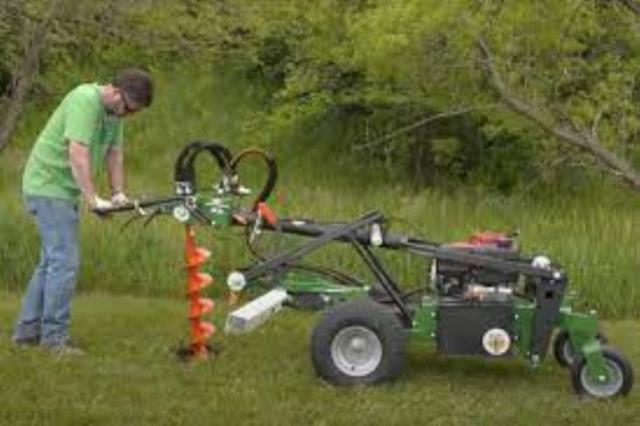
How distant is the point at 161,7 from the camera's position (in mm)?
11602

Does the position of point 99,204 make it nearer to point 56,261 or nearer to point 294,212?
point 56,261

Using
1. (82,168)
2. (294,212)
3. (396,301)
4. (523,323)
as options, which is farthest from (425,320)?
(294,212)

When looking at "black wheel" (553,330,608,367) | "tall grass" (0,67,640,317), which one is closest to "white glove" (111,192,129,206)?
"black wheel" (553,330,608,367)

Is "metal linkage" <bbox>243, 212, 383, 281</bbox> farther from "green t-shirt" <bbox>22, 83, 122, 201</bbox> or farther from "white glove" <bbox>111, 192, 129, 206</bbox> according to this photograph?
"green t-shirt" <bbox>22, 83, 122, 201</bbox>

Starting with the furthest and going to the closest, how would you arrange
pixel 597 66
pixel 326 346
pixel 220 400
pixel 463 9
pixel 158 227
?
pixel 597 66 < pixel 158 227 < pixel 463 9 < pixel 326 346 < pixel 220 400

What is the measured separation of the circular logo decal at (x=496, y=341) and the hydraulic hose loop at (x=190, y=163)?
1709 millimetres

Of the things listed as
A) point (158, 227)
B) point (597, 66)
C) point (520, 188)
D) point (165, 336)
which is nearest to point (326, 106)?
point (520, 188)

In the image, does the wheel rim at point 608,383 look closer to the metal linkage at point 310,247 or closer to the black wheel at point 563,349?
the black wheel at point 563,349

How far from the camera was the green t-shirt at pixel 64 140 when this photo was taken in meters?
7.38

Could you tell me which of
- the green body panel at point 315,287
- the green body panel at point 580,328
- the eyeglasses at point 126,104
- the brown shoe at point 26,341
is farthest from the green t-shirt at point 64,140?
the green body panel at point 580,328

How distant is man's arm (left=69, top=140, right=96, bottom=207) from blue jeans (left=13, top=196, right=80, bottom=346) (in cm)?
28

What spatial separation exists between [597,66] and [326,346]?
728 centimetres

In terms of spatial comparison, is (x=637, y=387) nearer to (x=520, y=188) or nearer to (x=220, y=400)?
(x=220, y=400)

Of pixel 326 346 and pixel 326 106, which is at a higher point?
pixel 326 106
